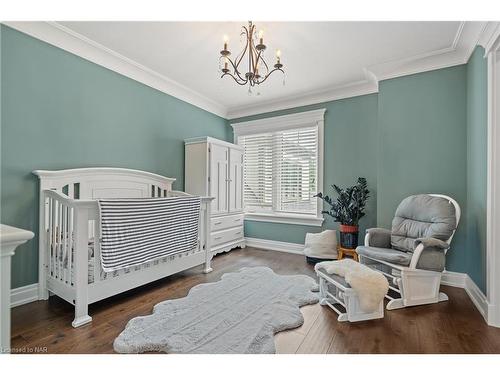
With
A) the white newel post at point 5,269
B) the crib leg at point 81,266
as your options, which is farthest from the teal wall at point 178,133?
the white newel post at point 5,269

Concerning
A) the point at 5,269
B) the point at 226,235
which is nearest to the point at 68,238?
the point at 5,269

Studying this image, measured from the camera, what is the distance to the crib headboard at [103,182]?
2283 millimetres

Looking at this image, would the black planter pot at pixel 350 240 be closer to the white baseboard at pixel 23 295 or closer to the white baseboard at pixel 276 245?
the white baseboard at pixel 276 245

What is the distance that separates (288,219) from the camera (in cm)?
400

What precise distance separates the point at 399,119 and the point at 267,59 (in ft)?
5.71

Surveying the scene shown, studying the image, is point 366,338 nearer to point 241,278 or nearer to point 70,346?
point 241,278

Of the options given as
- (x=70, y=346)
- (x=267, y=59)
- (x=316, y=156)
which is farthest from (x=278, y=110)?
(x=70, y=346)

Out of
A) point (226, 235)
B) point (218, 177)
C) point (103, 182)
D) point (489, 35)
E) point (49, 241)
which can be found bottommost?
point (226, 235)

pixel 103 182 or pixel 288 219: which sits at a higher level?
pixel 103 182

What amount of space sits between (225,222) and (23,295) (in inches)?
93.4

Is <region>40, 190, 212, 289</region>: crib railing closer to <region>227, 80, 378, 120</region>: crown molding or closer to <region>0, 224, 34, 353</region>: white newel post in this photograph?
<region>0, 224, 34, 353</region>: white newel post

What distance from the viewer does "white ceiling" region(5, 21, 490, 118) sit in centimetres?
222

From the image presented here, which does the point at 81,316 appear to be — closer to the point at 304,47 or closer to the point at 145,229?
the point at 145,229

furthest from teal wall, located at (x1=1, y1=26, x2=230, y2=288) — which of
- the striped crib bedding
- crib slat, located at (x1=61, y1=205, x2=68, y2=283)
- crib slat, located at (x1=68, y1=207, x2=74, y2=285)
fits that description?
the striped crib bedding
